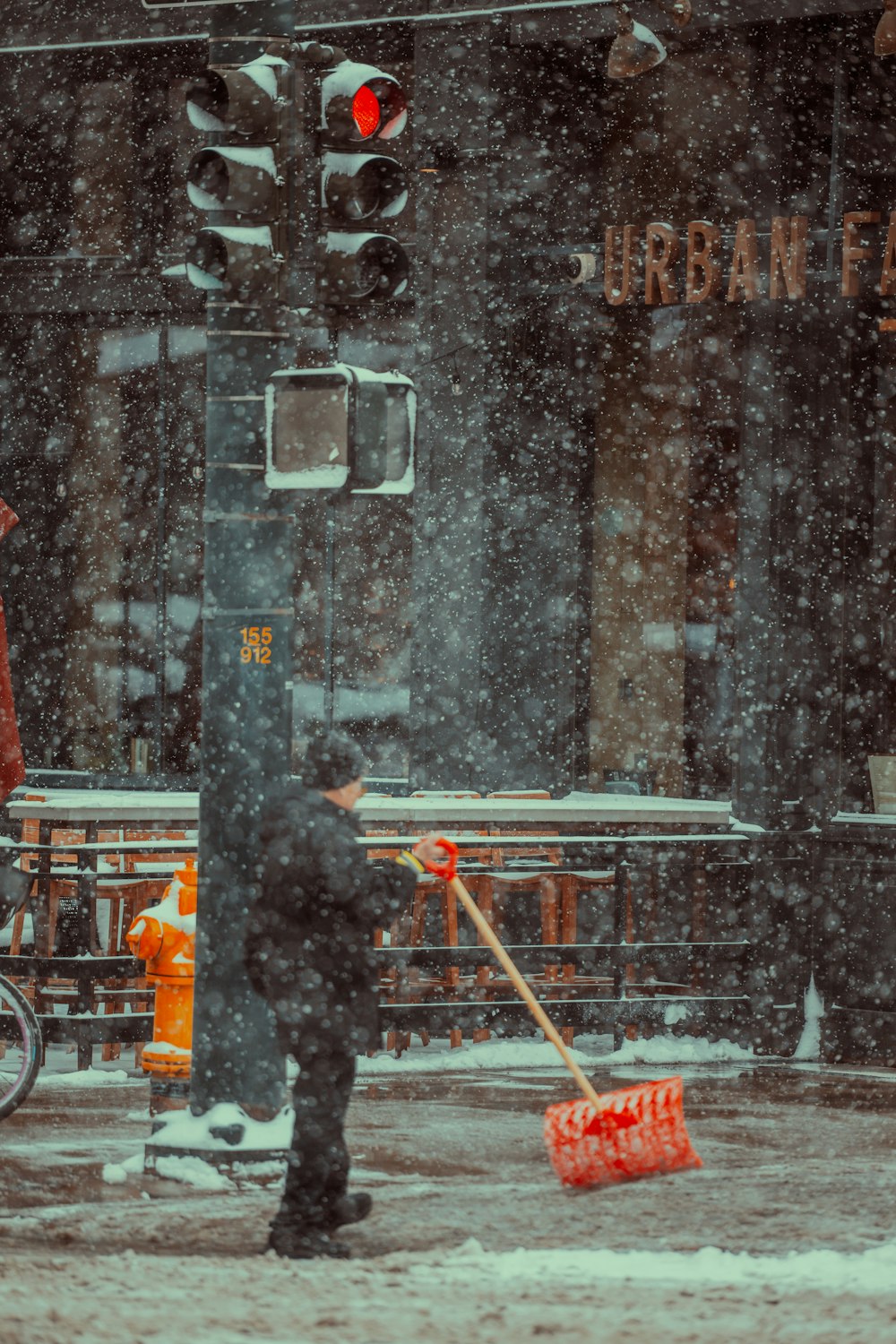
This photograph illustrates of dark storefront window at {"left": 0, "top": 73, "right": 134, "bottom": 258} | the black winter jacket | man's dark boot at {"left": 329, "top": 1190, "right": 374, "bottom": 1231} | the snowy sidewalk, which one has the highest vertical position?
dark storefront window at {"left": 0, "top": 73, "right": 134, "bottom": 258}

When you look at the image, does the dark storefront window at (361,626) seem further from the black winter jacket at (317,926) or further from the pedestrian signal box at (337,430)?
the black winter jacket at (317,926)

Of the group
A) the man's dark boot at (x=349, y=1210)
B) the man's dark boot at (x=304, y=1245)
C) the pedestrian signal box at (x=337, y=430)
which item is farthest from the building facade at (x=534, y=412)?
the man's dark boot at (x=304, y=1245)

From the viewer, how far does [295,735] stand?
1464 cm

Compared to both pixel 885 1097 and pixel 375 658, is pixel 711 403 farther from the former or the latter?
pixel 885 1097

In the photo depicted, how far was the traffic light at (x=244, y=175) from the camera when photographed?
27.7 feet

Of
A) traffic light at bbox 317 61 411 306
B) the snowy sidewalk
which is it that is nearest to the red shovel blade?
the snowy sidewalk

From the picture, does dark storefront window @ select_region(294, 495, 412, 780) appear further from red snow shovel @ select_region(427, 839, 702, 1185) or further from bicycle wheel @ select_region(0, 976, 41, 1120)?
red snow shovel @ select_region(427, 839, 702, 1185)

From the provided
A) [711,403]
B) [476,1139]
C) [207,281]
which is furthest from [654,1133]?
[711,403]

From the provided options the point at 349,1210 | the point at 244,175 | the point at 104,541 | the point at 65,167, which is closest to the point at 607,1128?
the point at 349,1210

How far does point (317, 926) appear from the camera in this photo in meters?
7.57

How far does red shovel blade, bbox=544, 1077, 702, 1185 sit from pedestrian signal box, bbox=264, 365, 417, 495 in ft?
8.21

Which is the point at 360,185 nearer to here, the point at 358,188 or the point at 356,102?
the point at 358,188

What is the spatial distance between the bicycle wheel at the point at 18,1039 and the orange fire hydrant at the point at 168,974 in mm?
681

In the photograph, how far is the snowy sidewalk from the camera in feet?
20.7
